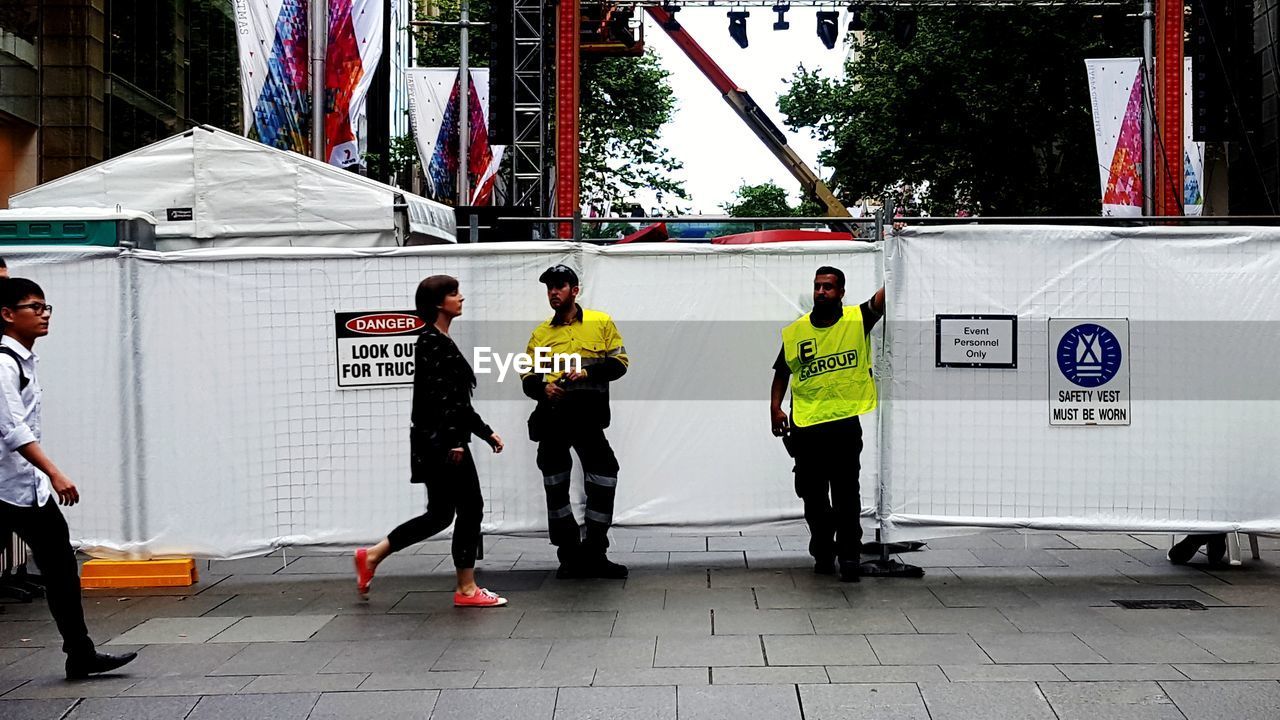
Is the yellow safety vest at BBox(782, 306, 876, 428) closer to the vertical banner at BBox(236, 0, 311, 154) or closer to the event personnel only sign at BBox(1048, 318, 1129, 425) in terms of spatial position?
the event personnel only sign at BBox(1048, 318, 1129, 425)

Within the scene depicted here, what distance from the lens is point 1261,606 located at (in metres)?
6.91

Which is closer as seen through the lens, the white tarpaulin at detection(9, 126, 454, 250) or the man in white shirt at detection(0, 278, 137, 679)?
the man in white shirt at detection(0, 278, 137, 679)

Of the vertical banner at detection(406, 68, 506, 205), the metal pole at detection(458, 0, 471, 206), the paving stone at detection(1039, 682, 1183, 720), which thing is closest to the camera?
the paving stone at detection(1039, 682, 1183, 720)

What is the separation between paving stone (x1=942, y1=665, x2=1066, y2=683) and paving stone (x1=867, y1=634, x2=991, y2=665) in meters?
0.11

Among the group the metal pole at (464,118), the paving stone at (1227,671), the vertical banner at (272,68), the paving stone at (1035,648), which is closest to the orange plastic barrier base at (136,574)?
the paving stone at (1035,648)

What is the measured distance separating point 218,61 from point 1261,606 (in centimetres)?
2640

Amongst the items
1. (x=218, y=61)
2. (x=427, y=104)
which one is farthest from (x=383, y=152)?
(x=427, y=104)

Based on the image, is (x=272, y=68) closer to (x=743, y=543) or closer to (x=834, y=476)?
(x=743, y=543)

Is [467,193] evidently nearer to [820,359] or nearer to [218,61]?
[218,61]

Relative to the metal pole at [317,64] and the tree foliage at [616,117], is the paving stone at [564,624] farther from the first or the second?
the tree foliage at [616,117]

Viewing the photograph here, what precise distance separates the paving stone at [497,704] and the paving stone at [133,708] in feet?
3.30

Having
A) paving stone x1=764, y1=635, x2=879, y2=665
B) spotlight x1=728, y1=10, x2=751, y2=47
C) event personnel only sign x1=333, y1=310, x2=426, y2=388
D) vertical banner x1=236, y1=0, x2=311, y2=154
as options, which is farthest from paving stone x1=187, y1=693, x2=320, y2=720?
spotlight x1=728, y1=10, x2=751, y2=47

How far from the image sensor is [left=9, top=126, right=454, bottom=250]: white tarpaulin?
11.0 metres

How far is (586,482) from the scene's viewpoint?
792 centimetres
